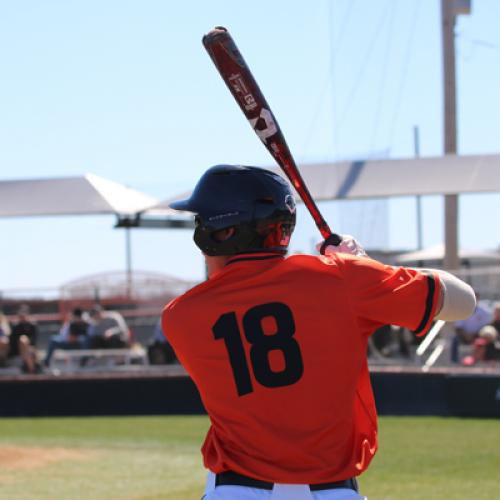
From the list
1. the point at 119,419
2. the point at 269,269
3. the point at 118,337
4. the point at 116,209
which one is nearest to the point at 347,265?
the point at 269,269

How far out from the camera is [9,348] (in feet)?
49.2

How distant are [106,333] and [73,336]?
25.1 inches

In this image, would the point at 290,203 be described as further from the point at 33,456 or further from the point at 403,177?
the point at 403,177

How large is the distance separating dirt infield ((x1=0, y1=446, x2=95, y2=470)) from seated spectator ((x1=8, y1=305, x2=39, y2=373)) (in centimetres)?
454

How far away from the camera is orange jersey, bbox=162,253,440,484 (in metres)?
2.72

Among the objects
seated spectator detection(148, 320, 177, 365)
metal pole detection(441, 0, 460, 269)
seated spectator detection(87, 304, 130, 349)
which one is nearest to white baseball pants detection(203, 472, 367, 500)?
metal pole detection(441, 0, 460, 269)

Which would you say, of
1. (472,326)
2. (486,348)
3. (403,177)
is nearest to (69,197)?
(403,177)

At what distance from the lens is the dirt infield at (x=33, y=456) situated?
888 cm

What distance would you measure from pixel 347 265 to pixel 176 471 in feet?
19.5

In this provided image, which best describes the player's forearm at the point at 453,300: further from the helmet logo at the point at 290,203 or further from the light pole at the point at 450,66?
the light pole at the point at 450,66

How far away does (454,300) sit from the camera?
2.83 m

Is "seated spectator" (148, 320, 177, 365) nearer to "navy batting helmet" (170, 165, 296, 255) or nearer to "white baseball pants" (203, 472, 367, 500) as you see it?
"navy batting helmet" (170, 165, 296, 255)

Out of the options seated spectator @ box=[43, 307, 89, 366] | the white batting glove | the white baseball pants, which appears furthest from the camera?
seated spectator @ box=[43, 307, 89, 366]

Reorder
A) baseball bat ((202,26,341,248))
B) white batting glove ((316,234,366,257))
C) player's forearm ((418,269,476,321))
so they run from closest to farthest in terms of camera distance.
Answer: player's forearm ((418,269,476,321)) < white batting glove ((316,234,366,257)) < baseball bat ((202,26,341,248))
